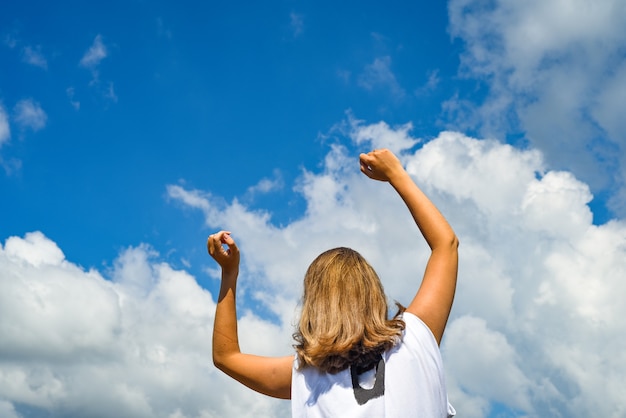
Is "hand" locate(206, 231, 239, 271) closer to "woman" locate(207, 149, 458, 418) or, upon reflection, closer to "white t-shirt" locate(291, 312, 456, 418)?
"woman" locate(207, 149, 458, 418)

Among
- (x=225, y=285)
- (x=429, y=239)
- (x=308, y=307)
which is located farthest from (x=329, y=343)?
(x=225, y=285)

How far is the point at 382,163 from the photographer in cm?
646

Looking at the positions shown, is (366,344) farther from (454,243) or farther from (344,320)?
(454,243)

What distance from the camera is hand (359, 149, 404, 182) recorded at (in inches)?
253

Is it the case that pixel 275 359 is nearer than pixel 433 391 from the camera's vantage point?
No

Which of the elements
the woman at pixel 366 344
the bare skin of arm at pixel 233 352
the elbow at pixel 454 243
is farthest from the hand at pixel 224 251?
the elbow at pixel 454 243

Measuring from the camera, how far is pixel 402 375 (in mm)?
5188

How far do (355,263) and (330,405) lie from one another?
1.29m

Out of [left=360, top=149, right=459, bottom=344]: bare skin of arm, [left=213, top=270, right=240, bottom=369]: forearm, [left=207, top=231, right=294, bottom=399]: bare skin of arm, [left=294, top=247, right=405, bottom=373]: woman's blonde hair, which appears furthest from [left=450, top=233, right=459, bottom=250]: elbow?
[left=213, top=270, right=240, bottom=369]: forearm

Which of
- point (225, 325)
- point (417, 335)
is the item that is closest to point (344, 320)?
point (417, 335)

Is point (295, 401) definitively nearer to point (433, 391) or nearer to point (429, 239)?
point (433, 391)

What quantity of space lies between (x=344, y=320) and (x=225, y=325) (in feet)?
6.01

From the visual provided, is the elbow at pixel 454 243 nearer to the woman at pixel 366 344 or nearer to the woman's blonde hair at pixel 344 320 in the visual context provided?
the woman at pixel 366 344

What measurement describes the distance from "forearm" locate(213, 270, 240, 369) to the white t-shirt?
1311 millimetres
